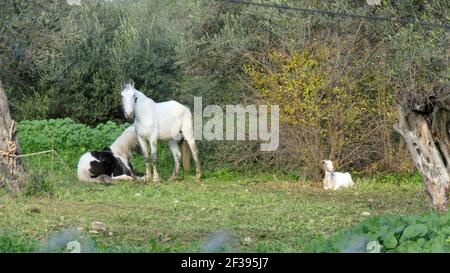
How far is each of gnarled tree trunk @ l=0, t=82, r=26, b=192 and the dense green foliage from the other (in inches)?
283

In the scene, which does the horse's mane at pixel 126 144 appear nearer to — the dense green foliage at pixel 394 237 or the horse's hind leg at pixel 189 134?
the horse's hind leg at pixel 189 134

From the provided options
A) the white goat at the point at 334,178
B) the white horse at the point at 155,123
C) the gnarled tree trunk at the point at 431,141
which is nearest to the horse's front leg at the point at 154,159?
the white horse at the point at 155,123

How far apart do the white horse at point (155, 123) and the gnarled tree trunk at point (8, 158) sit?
4.35 m

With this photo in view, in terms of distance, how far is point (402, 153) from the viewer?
19391 millimetres

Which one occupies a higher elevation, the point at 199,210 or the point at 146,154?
the point at 146,154

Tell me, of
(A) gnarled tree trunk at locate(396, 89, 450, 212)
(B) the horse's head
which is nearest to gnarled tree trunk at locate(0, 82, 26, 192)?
(B) the horse's head

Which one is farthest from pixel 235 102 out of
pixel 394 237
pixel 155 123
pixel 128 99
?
pixel 394 237

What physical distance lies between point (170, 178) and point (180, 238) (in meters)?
8.58

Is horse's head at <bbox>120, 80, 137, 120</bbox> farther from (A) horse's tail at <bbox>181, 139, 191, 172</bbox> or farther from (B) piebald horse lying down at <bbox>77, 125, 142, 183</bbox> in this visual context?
(A) horse's tail at <bbox>181, 139, 191, 172</bbox>

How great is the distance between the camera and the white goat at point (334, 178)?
18.0 meters

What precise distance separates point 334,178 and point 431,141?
5493 mm

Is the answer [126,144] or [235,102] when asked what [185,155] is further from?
[126,144]

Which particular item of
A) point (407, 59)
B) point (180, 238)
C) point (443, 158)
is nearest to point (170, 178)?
point (407, 59)

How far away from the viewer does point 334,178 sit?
18.1 metres
